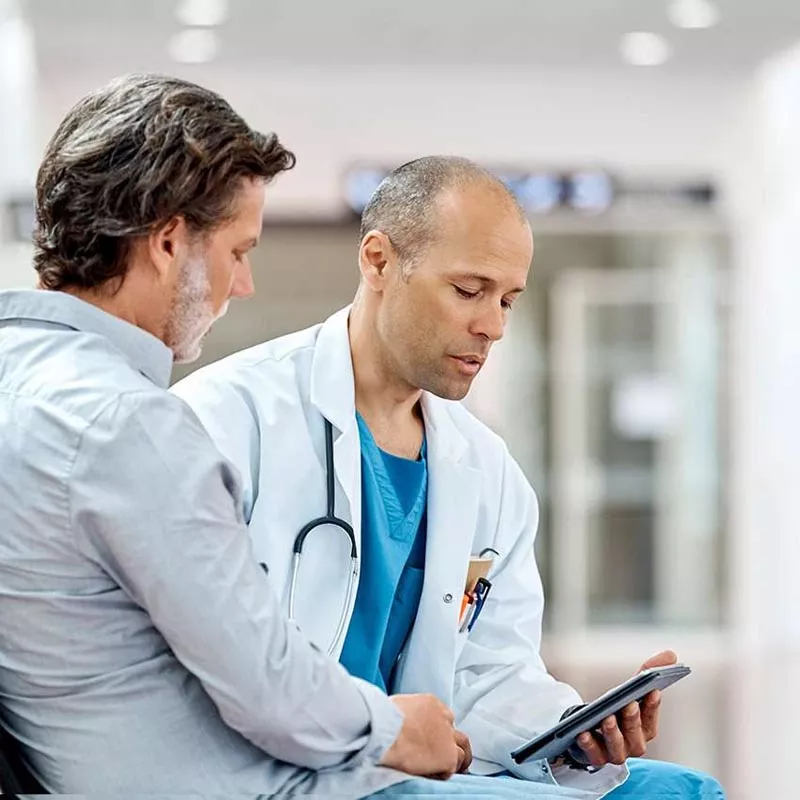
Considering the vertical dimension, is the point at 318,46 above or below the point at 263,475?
above

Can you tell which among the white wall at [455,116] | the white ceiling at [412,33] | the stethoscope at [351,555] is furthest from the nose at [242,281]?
the white wall at [455,116]

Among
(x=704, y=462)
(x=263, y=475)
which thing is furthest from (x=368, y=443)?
(x=704, y=462)

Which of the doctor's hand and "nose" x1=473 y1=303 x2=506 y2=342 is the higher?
"nose" x1=473 y1=303 x2=506 y2=342

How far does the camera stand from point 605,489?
844 centimetres

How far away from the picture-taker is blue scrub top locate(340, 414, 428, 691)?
6.51 ft

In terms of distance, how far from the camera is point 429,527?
80.7 inches

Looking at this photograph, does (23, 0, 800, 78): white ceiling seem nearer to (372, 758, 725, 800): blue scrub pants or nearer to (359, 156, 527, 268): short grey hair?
(359, 156, 527, 268): short grey hair

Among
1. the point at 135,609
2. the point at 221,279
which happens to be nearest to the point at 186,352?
the point at 221,279

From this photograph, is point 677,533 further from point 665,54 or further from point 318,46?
point 318,46

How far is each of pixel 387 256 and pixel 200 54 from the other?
547cm

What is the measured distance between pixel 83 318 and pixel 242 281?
0.21 meters

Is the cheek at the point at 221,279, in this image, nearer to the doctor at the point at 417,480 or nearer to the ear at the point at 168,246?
the ear at the point at 168,246

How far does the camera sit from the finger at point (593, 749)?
1.87 m

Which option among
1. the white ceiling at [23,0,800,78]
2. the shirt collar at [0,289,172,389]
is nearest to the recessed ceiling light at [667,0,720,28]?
the white ceiling at [23,0,800,78]
